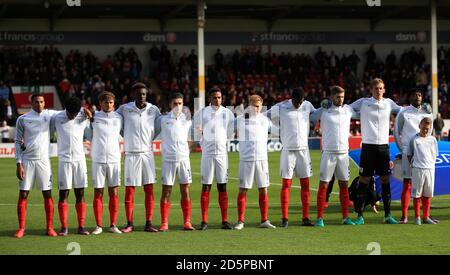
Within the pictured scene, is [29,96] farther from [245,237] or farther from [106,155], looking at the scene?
[245,237]

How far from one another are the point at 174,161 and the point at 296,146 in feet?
6.33

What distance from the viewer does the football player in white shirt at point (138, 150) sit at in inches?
525

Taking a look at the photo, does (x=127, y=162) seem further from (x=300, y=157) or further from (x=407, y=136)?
(x=407, y=136)

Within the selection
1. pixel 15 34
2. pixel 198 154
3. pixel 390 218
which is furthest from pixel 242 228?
pixel 15 34

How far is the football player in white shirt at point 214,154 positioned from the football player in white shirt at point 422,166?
2.95 meters

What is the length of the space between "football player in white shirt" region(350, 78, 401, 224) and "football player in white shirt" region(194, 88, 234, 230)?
7.14 ft

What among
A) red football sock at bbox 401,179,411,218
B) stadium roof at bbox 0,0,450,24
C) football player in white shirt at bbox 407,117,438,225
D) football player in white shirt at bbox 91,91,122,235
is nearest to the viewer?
football player in white shirt at bbox 91,91,122,235

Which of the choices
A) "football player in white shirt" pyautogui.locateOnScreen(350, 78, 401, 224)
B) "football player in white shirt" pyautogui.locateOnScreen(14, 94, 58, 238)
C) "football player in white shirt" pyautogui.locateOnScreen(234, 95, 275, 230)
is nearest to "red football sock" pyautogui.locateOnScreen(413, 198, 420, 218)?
"football player in white shirt" pyautogui.locateOnScreen(350, 78, 401, 224)

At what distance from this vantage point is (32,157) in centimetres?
1303

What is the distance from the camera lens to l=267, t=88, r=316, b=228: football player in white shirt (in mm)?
13906

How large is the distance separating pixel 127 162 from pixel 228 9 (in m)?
29.1

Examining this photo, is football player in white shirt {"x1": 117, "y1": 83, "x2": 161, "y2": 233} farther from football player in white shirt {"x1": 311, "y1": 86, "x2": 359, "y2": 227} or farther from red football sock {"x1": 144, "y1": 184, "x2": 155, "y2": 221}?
football player in white shirt {"x1": 311, "y1": 86, "x2": 359, "y2": 227}

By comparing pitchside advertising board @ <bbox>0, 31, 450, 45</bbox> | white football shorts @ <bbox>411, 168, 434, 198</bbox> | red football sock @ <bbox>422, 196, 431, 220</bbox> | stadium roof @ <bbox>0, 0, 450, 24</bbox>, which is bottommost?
red football sock @ <bbox>422, 196, 431, 220</bbox>

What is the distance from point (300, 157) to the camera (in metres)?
14.0
